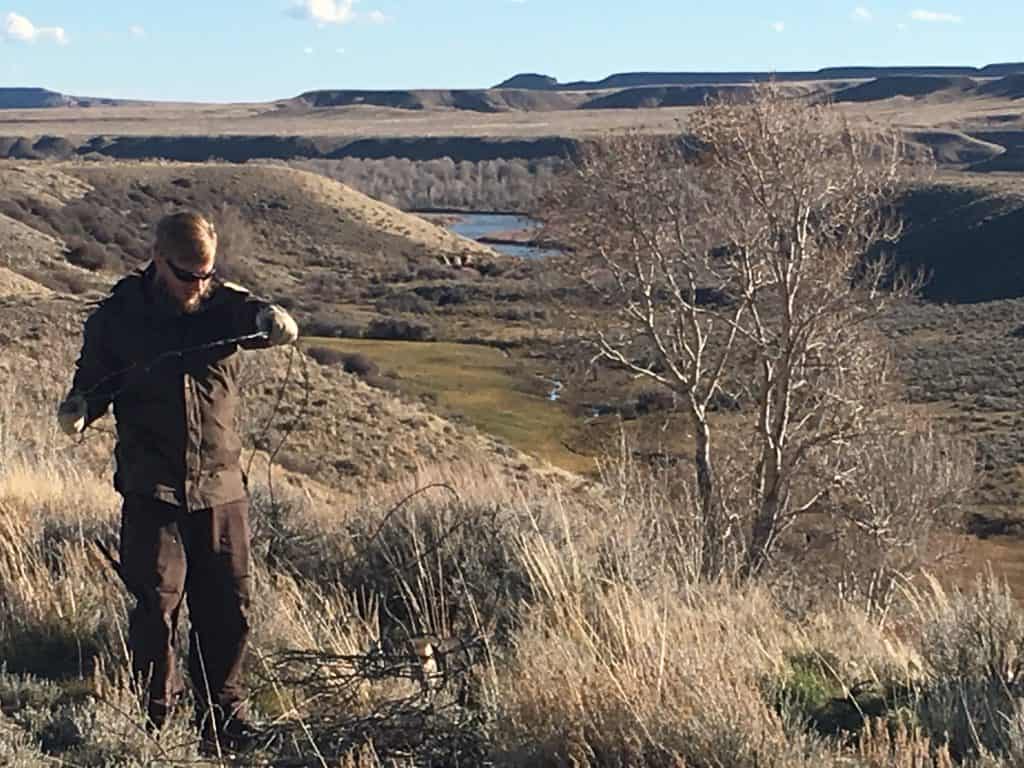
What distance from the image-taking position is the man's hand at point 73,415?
14.1ft

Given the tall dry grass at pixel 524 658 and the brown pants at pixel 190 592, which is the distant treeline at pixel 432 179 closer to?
A: the tall dry grass at pixel 524 658

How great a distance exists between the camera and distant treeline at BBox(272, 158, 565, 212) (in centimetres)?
14225

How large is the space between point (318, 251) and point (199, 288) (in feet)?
282

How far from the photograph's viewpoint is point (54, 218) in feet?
212

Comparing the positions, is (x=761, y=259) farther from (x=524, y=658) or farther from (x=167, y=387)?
(x=167, y=387)

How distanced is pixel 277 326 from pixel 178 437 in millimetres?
460

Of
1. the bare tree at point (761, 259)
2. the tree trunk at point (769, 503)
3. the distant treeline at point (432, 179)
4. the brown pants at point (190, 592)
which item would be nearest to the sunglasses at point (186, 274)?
the brown pants at point (190, 592)

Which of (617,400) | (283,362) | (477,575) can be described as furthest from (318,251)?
(477,575)

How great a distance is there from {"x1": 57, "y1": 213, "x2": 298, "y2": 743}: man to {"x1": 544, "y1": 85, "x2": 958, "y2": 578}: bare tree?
16234mm

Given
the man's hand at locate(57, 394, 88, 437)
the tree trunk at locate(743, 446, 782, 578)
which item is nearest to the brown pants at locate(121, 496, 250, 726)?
the man's hand at locate(57, 394, 88, 437)

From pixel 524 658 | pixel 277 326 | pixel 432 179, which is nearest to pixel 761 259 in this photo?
pixel 524 658

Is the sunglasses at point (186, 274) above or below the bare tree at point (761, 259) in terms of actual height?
above

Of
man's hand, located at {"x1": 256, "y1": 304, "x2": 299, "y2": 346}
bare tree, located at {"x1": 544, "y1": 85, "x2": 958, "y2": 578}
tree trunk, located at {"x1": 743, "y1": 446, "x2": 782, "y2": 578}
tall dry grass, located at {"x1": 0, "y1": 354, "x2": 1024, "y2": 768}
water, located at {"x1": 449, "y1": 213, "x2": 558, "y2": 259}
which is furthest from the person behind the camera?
water, located at {"x1": 449, "y1": 213, "x2": 558, "y2": 259}

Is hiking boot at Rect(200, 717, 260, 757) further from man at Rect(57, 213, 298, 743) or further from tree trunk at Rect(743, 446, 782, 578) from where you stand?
tree trunk at Rect(743, 446, 782, 578)
